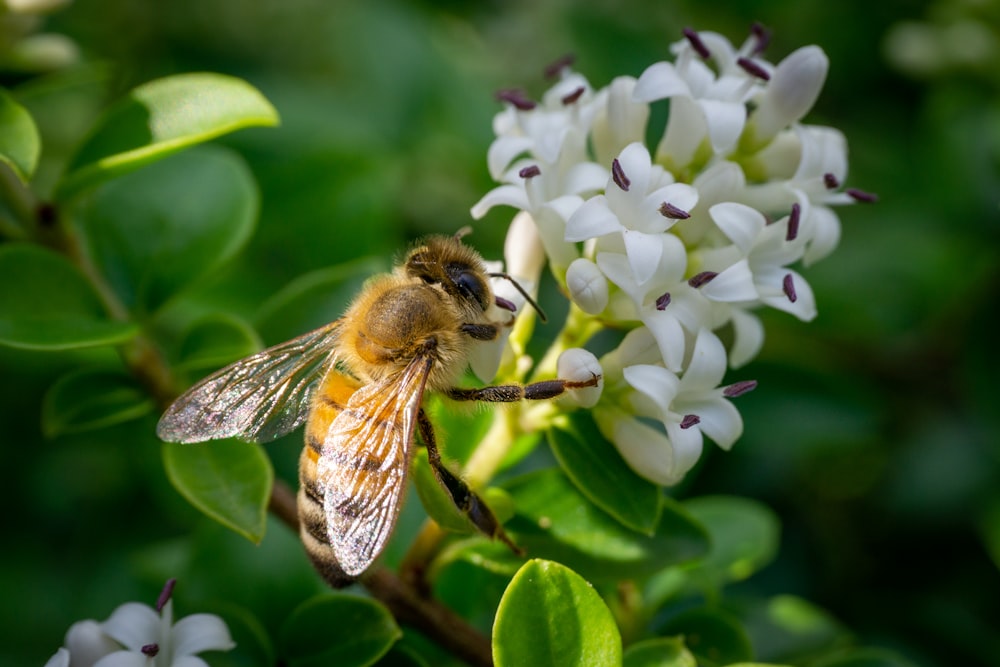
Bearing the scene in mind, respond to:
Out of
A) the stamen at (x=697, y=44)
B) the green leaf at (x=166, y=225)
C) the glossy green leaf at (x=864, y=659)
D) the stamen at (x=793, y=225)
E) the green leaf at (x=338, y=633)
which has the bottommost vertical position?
the glossy green leaf at (x=864, y=659)

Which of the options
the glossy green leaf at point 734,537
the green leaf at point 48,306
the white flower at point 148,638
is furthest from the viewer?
the glossy green leaf at point 734,537

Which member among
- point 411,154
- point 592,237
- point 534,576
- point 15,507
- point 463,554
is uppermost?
point 592,237

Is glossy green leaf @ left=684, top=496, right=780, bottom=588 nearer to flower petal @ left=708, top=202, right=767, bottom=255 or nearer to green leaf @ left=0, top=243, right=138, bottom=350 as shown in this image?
flower petal @ left=708, top=202, right=767, bottom=255

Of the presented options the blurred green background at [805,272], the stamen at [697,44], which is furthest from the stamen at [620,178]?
the blurred green background at [805,272]

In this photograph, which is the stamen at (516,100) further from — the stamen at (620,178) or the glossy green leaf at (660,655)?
the glossy green leaf at (660,655)

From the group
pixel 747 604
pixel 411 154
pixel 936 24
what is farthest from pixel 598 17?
pixel 747 604

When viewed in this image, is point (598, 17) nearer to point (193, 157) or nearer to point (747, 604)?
point (193, 157)
